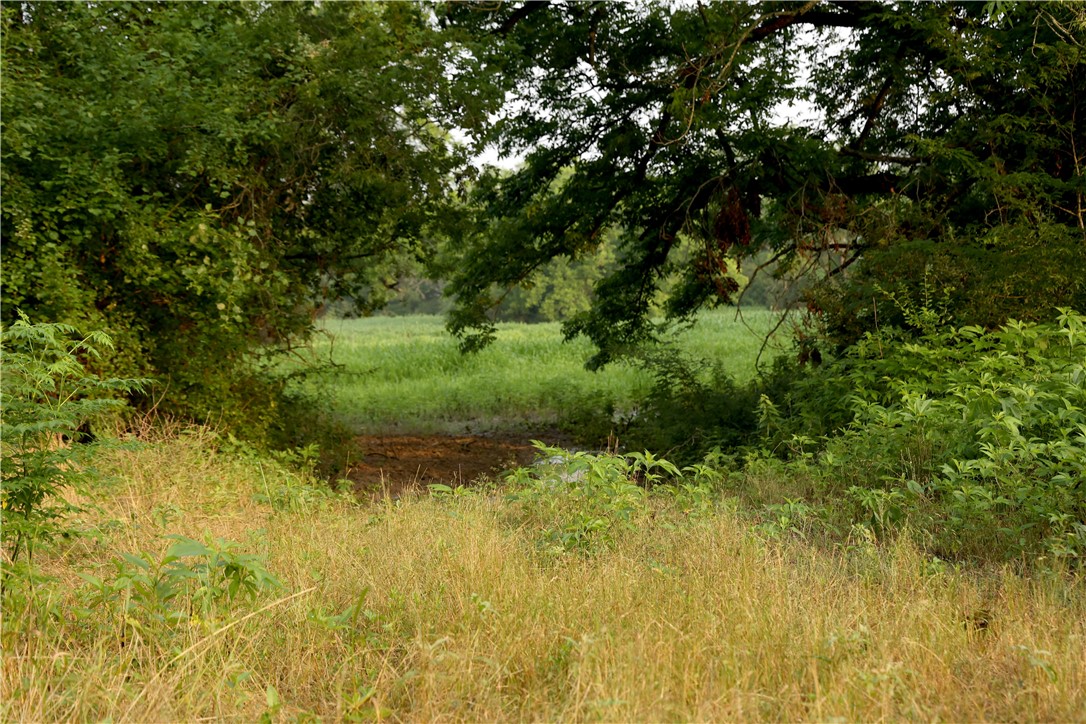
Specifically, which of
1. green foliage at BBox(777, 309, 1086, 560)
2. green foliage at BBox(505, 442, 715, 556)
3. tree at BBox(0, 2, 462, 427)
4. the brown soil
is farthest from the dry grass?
the brown soil

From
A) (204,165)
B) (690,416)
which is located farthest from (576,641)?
(690,416)

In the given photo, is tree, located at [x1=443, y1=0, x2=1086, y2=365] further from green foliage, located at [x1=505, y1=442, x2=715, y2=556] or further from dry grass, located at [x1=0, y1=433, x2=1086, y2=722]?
dry grass, located at [x1=0, y1=433, x2=1086, y2=722]

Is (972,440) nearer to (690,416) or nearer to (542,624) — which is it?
(542,624)

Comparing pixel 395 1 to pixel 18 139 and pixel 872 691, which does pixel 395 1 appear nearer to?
pixel 18 139

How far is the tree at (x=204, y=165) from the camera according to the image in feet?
29.4

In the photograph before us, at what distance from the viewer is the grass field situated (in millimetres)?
17719

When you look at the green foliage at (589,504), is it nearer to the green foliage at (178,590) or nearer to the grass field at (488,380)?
the green foliage at (178,590)

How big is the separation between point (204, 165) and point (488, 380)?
42.7ft

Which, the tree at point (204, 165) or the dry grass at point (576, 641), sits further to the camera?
the tree at point (204, 165)

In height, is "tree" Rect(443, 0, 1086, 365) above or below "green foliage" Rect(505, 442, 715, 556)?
above

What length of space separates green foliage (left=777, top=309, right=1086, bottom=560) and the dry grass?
701 mm

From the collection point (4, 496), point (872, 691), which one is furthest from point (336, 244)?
point (872, 691)

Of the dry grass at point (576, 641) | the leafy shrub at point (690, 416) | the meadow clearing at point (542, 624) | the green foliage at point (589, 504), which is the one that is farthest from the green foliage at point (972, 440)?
the leafy shrub at point (690, 416)

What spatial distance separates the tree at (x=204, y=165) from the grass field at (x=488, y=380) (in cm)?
137
